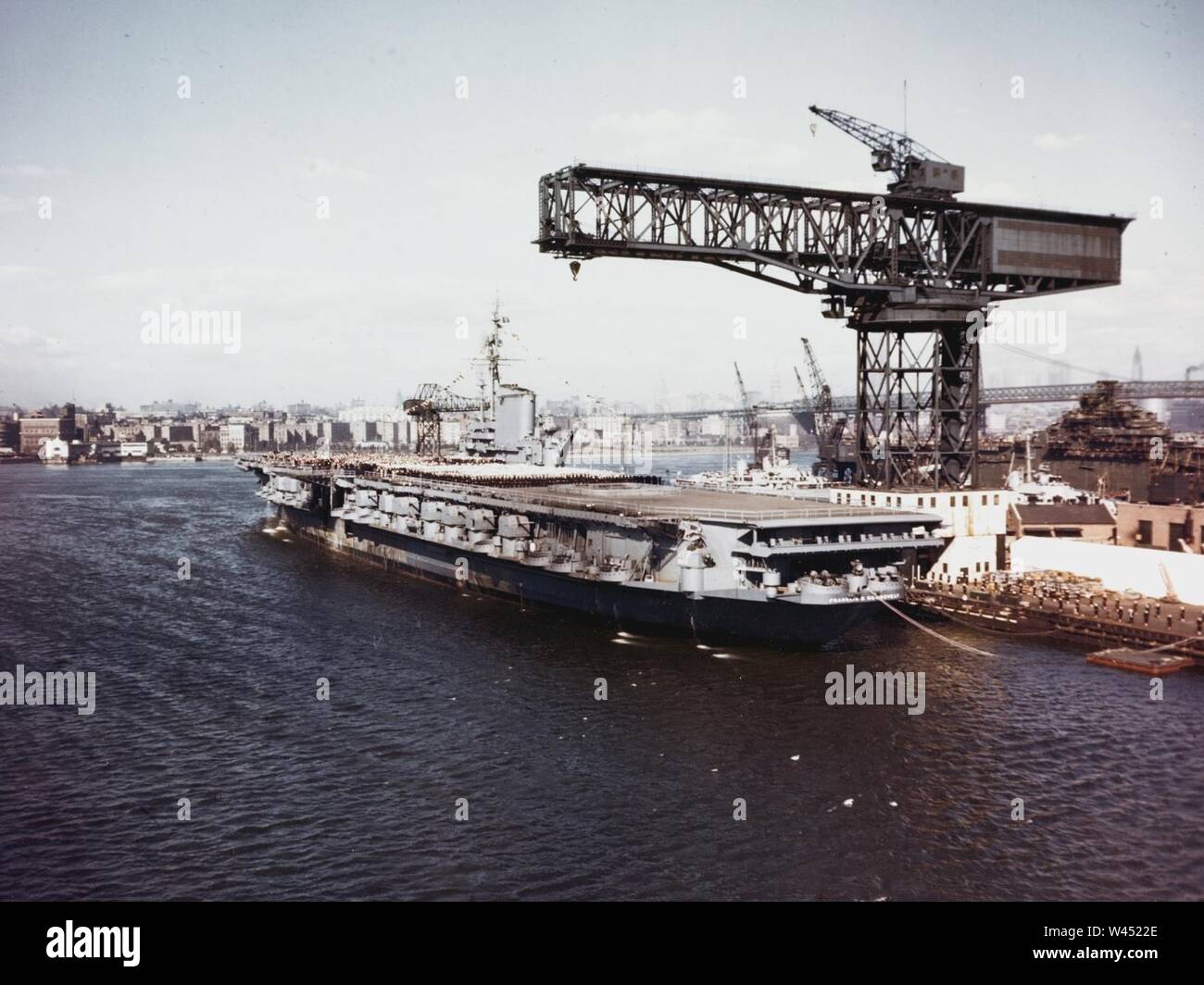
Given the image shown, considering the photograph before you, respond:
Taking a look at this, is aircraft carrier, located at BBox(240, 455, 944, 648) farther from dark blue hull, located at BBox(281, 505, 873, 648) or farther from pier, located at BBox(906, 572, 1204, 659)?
pier, located at BBox(906, 572, 1204, 659)

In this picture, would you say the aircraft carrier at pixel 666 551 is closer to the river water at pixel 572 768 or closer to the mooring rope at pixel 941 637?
the mooring rope at pixel 941 637

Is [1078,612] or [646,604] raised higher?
[646,604]

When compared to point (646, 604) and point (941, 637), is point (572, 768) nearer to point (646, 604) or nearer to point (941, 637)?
point (646, 604)

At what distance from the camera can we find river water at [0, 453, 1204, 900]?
1578 centimetres

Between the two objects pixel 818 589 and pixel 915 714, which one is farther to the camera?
pixel 818 589

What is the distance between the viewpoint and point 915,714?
926 inches

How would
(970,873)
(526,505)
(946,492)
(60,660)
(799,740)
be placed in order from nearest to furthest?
(970,873), (799,740), (60,660), (526,505), (946,492)

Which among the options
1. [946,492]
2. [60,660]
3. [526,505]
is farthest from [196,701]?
[946,492]

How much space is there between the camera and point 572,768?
20078mm

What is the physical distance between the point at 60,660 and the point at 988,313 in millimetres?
36300

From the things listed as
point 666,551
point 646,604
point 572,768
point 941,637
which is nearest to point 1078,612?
point 941,637

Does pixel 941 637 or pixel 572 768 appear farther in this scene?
pixel 941 637

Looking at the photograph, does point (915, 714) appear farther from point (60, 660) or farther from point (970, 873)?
point (60, 660)

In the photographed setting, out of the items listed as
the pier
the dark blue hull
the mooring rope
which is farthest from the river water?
the pier
